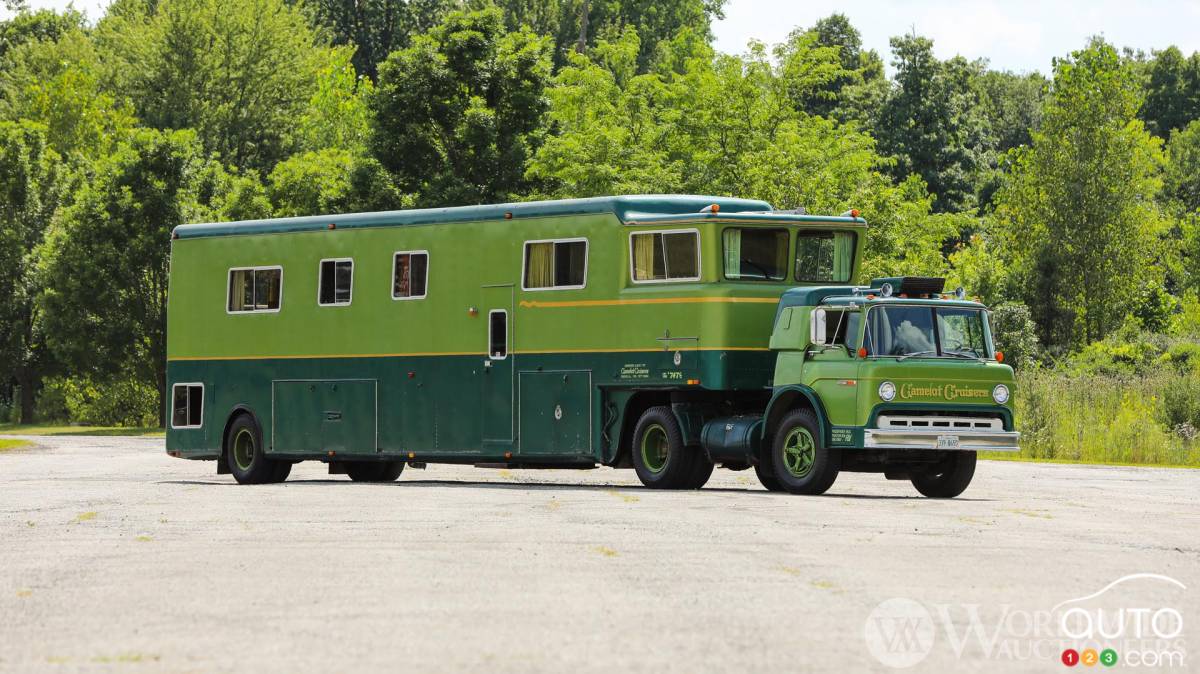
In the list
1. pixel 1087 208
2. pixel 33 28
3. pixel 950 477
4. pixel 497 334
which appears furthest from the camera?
pixel 33 28

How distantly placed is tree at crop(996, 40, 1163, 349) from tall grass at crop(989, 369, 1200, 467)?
50.5 feet

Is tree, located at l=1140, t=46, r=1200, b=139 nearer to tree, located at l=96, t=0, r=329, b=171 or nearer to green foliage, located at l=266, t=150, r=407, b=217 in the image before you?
tree, located at l=96, t=0, r=329, b=171

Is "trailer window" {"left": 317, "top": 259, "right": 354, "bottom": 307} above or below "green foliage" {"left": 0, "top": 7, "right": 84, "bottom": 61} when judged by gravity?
below

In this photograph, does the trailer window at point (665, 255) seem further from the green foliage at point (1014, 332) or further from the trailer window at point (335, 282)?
the green foliage at point (1014, 332)

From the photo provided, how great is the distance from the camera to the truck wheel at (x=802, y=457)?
2284 cm

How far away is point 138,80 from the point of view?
8494cm

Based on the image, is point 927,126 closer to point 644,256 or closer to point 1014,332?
point 1014,332

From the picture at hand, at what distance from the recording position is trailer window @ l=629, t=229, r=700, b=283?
81.2 feet

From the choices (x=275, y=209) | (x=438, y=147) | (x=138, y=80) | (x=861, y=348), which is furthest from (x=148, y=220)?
(x=861, y=348)

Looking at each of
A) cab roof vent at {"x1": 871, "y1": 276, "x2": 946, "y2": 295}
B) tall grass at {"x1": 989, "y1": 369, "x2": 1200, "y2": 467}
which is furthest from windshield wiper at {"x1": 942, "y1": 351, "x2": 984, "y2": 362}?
tall grass at {"x1": 989, "y1": 369, "x2": 1200, "y2": 467}

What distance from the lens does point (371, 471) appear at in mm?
30391

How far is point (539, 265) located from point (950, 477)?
625 centimetres

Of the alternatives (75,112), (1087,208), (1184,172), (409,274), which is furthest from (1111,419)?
(1184,172)

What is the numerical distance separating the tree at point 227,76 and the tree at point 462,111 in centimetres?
2760
